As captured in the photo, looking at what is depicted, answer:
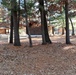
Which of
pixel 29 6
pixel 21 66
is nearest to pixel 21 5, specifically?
pixel 29 6

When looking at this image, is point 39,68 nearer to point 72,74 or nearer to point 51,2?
point 72,74

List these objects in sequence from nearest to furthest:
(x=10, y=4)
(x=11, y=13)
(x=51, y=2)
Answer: (x=10, y=4) < (x=11, y=13) < (x=51, y=2)

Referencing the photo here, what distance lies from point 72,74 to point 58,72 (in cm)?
53

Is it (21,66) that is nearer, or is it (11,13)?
(21,66)

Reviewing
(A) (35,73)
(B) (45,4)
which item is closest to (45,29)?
(B) (45,4)

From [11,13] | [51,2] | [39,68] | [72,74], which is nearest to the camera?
[72,74]

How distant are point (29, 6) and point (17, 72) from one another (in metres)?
7.89

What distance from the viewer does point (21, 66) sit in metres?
8.27

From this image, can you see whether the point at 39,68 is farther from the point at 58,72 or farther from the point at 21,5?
the point at 21,5

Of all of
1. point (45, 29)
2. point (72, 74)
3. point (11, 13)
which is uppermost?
point (11, 13)

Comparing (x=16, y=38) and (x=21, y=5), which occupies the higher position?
(x=21, y=5)

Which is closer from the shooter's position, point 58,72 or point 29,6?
point 58,72

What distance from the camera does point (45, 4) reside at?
16.9 metres

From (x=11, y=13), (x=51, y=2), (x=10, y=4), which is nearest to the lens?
(x=10, y=4)
